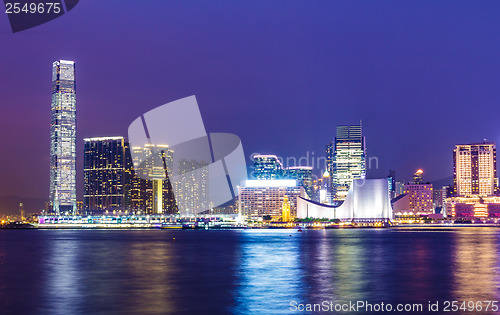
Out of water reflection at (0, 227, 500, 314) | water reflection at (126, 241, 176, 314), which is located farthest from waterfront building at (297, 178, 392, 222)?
water reflection at (126, 241, 176, 314)

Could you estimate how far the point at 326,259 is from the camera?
2052 inches

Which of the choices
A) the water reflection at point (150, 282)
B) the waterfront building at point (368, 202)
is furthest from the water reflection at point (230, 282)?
the waterfront building at point (368, 202)

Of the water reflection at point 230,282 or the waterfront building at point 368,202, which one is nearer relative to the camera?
the water reflection at point 230,282

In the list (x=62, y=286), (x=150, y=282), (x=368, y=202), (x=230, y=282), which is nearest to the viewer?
(x=62, y=286)

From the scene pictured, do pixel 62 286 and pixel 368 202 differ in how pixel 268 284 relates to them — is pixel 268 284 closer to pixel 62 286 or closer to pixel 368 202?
pixel 62 286

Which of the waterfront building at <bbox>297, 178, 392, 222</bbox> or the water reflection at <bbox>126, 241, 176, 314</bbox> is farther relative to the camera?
the waterfront building at <bbox>297, 178, 392, 222</bbox>

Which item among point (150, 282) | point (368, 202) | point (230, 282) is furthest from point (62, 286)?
point (368, 202)

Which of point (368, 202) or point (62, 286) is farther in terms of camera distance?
point (368, 202)

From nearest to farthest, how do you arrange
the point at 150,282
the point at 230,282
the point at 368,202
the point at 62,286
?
the point at 62,286 < the point at 230,282 < the point at 150,282 < the point at 368,202

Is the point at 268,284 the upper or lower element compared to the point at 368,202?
lower

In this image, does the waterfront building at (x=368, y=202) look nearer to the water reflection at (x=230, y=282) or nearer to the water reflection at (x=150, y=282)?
the water reflection at (x=230, y=282)

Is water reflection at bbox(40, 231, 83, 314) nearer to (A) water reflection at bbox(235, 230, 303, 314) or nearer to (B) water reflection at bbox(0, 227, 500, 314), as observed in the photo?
(B) water reflection at bbox(0, 227, 500, 314)

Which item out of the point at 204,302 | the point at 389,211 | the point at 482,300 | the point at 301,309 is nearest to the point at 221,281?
the point at 204,302

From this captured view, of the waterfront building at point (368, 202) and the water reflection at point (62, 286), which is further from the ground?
the waterfront building at point (368, 202)
